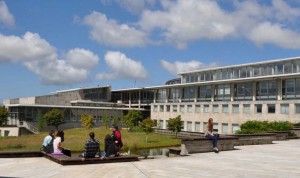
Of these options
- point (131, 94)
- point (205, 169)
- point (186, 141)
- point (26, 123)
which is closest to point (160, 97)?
point (131, 94)

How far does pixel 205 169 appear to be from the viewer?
587 inches

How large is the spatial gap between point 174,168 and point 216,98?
58.4 m

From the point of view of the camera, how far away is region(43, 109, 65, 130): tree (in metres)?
71.7

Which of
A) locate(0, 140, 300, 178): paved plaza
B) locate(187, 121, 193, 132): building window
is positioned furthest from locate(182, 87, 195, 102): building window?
locate(0, 140, 300, 178): paved plaza

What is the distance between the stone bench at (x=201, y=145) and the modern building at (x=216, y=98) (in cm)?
3479

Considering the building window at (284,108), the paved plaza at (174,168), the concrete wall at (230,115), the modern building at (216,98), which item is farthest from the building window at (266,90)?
the paved plaza at (174,168)

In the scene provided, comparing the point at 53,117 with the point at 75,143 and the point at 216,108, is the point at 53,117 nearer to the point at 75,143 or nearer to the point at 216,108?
the point at 75,143

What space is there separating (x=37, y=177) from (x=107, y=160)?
3908 millimetres

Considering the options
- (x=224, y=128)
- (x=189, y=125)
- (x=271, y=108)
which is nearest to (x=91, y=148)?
(x=271, y=108)

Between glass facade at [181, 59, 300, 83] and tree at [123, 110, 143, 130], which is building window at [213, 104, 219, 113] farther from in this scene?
tree at [123, 110, 143, 130]

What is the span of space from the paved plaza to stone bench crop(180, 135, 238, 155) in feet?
4.33

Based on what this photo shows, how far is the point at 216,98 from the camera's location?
7238 centimetres

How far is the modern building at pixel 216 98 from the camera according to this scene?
195 feet

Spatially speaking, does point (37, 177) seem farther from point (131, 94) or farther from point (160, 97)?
point (131, 94)
